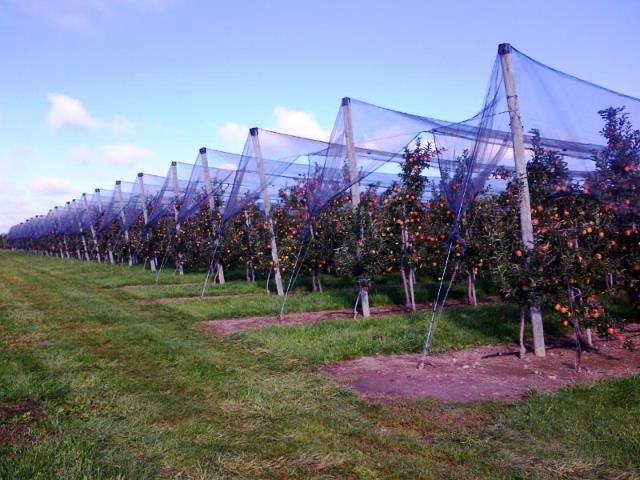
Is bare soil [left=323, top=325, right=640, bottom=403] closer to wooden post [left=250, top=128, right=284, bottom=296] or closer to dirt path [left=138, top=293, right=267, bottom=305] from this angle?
wooden post [left=250, top=128, right=284, bottom=296]

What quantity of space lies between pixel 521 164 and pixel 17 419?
19.4 feet

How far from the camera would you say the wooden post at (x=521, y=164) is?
6449mm

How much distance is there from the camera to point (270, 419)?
4477 millimetres

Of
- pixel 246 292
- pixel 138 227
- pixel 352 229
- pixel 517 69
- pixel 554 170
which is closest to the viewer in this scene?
pixel 517 69

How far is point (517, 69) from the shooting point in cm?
668

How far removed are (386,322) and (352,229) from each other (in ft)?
6.42

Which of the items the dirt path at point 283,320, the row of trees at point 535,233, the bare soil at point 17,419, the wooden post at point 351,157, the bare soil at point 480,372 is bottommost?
the bare soil at point 480,372

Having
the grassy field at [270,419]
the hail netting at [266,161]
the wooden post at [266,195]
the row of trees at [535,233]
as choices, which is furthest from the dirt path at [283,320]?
the hail netting at [266,161]

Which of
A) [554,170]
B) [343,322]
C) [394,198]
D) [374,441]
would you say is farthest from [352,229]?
[374,441]

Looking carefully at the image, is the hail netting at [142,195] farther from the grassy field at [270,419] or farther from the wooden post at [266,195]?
the grassy field at [270,419]

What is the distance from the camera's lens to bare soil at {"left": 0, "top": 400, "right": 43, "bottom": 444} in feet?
13.4

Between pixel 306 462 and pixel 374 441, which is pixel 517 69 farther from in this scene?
pixel 306 462

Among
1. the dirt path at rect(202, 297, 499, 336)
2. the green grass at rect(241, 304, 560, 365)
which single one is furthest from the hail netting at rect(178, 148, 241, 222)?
the green grass at rect(241, 304, 560, 365)

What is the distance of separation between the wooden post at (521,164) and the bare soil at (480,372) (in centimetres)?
37
